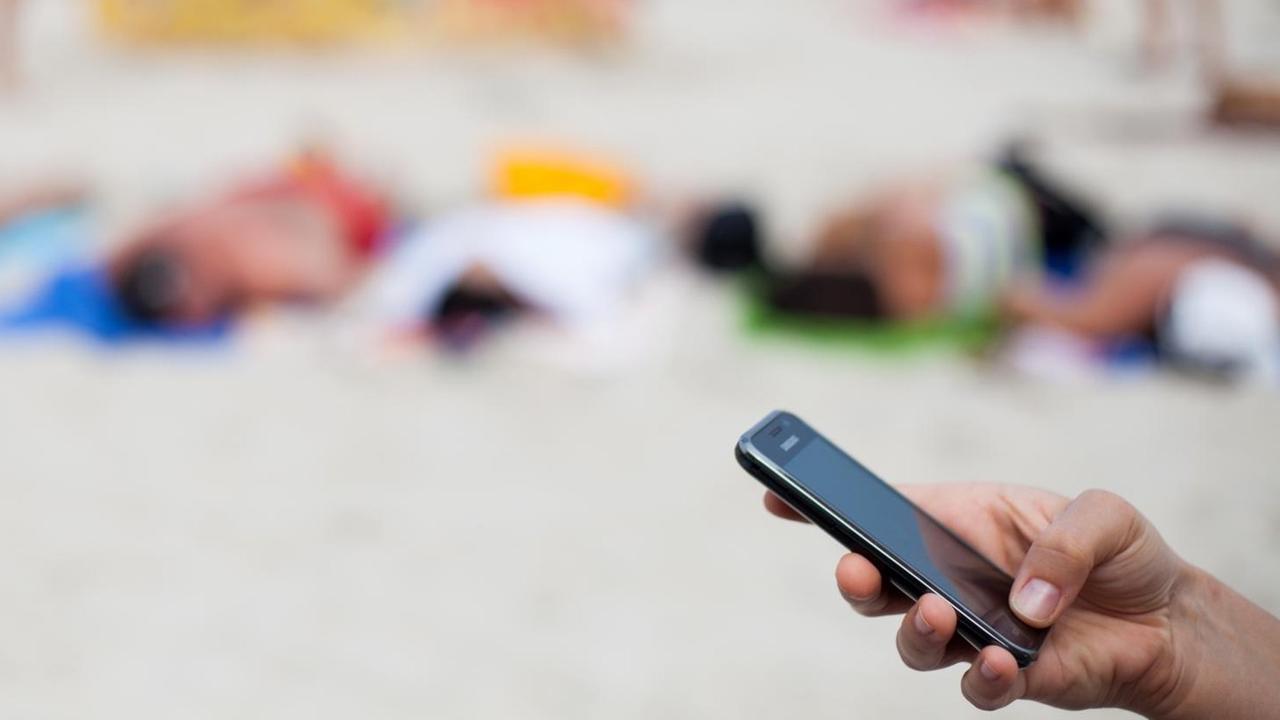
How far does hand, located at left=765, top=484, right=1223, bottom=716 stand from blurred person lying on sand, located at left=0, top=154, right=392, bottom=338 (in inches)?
93.8

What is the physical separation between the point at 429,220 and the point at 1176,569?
3022 millimetres

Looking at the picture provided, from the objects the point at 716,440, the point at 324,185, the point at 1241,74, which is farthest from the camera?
the point at 1241,74

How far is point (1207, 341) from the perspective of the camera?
8.96ft

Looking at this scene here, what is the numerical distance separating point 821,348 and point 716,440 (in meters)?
0.54

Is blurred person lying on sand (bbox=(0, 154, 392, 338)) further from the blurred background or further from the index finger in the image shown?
the index finger

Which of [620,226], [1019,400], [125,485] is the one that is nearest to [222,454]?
[125,485]

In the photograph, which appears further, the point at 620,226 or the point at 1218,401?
the point at 620,226

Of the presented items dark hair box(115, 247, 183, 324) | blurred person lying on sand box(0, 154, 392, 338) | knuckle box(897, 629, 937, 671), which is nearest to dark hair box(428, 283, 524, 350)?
blurred person lying on sand box(0, 154, 392, 338)

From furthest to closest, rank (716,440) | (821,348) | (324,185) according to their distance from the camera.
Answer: (324,185)
(821,348)
(716,440)

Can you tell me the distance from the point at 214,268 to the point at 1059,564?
2.63 metres

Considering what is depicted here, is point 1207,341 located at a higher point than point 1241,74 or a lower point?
lower

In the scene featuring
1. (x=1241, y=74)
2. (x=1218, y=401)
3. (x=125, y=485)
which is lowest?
(x=125, y=485)

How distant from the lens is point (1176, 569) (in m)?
1.03

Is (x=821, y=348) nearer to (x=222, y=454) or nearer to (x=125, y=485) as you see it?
(x=222, y=454)
